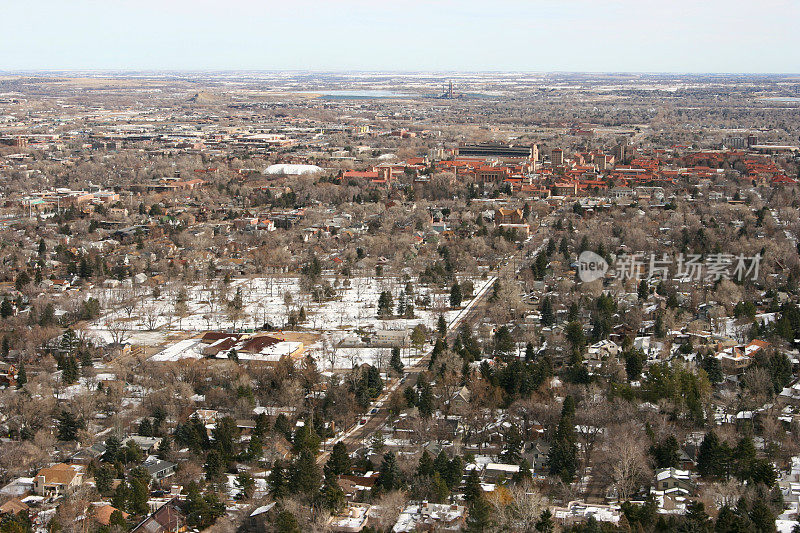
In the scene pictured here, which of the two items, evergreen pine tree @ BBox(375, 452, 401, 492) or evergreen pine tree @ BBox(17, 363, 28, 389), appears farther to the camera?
evergreen pine tree @ BBox(17, 363, 28, 389)

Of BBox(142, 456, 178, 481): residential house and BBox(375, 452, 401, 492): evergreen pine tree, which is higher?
BBox(375, 452, 401, 492): evergreen pine tree

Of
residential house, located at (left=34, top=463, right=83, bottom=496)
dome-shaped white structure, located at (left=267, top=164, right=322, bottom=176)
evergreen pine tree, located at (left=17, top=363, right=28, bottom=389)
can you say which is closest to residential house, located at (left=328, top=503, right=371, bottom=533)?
residential house, located at (left=34, top=463, right=83, bottom=496)

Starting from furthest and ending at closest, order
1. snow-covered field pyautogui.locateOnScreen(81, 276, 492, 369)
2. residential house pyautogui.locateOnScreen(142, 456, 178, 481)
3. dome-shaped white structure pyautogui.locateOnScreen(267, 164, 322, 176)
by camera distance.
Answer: dome-shaped white structure pyautogui.locateOnScreen(267, 164, 322, 176)
snow-covered field pyautogui.locateOnScreen(81, 276, 492, 369)
residential house pyautogui.locateOnScreen(142, 456, 178, 481)

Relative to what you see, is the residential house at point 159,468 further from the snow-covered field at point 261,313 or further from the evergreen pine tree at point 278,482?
the snow-covered field at point 261,313

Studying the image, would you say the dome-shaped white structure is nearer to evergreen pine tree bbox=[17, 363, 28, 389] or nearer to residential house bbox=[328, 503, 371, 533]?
evergreen pine tree bbox=[17, 363, 28, 389]

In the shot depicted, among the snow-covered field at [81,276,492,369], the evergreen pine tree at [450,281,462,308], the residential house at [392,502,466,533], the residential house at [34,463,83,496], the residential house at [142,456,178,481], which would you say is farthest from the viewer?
the evergreen pine tree at [450,281,462,308]

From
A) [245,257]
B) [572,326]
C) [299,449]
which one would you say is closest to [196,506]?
[299,449]

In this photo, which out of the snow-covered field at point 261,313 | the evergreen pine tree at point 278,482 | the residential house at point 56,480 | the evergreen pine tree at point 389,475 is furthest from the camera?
the snow-covered field at point 261,313

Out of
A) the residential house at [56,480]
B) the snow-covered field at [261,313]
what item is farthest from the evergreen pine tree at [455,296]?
the residential house at [56,480]
